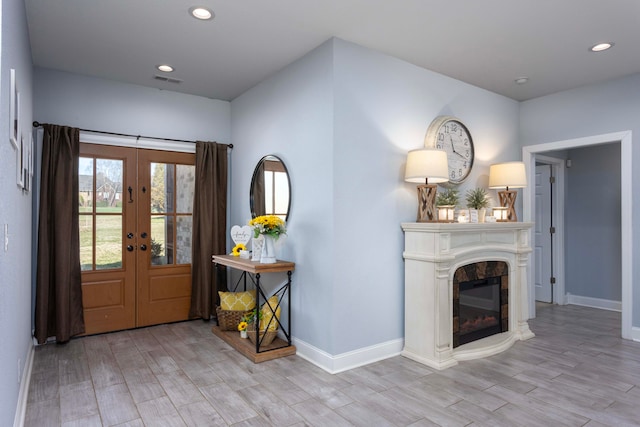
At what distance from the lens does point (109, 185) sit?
13.4 ft

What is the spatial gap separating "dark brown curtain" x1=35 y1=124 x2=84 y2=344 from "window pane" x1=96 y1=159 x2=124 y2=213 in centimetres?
24

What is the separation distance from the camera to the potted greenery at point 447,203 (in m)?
3.54

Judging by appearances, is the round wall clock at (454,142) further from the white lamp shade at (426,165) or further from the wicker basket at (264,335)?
the wicker basket at (264,335)

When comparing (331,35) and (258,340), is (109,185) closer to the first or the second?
(258,340)

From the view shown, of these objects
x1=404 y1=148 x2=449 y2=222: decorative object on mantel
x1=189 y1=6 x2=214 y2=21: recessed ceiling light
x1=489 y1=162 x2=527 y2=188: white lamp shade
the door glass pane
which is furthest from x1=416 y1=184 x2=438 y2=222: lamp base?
the door glass pane

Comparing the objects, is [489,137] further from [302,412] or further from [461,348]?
[302,412]

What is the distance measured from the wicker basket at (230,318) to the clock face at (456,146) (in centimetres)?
247

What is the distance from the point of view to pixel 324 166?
322 centimetres

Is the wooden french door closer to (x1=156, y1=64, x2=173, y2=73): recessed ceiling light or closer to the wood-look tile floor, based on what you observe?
the wood-look tile floor

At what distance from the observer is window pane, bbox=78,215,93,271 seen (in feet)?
13.0

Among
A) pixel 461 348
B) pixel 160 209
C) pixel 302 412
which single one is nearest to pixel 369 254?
pixel 461 348

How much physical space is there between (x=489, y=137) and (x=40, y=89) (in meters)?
Result: 4.57

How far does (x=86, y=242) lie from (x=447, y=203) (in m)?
3.53

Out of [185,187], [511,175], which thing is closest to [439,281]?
[511,175]
